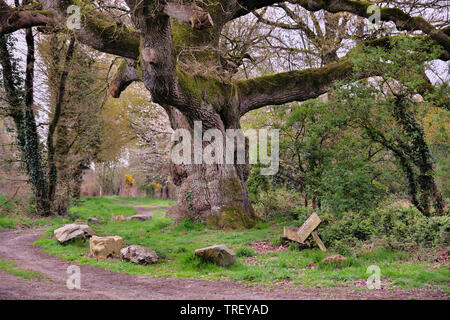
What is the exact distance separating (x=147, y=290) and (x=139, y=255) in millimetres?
2306

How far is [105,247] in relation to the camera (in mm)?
8273

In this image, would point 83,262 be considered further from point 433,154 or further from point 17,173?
point 17,173

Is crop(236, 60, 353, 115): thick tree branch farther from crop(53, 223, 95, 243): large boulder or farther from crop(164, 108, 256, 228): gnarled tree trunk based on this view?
crop(53, 223, 95, 243): large boulder

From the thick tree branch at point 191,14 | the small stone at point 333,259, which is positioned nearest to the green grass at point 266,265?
the small stone at point 333,259

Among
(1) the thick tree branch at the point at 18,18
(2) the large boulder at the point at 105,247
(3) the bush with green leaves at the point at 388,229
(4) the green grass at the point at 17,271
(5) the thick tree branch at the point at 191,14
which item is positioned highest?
(1) the thick tree branch at the point at 18,18

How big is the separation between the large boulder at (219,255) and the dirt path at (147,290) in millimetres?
932

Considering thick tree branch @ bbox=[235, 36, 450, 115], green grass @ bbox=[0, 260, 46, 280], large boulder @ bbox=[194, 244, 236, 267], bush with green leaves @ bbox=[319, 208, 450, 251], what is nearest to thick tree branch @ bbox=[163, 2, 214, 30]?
large boulder @ bbox=[194, 244, 236, 267]

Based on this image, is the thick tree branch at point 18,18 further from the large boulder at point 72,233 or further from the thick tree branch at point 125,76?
the large boulder at point 72,233

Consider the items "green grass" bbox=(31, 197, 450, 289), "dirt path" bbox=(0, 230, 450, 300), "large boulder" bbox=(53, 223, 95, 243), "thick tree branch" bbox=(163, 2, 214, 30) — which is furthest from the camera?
"large boulder" bbox=(53, 223, 95, 243)

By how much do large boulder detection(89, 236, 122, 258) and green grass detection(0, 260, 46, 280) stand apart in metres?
1.57

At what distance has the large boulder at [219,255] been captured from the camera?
711 centimetres

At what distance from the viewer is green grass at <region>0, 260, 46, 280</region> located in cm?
634
